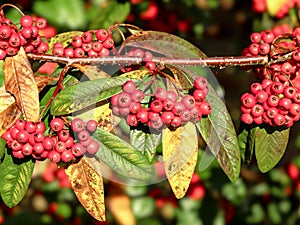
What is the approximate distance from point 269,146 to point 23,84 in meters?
0.55

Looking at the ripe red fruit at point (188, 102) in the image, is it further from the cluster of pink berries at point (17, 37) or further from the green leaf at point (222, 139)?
the cluster of pink berries at point (17, 37)

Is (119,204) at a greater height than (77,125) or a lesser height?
lesser

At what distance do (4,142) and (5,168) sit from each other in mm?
57

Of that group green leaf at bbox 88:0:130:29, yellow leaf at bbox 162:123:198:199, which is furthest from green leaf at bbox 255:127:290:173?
green leaf at bbox 88:0:130:29

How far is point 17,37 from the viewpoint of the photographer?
131cm

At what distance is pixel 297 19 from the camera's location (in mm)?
2398

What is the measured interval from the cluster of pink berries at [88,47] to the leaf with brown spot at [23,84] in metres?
0.10

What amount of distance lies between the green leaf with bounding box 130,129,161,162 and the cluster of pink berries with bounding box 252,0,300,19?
3.80ft

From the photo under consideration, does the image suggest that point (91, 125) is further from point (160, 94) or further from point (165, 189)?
point (165, 189)

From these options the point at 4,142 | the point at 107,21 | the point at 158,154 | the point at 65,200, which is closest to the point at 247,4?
the point at 107,21

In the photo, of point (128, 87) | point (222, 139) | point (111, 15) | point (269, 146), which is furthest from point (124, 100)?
point (111, 15)

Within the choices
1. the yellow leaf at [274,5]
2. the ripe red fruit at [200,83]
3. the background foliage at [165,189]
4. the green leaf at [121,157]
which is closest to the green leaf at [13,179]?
the green leaf at [121,157]

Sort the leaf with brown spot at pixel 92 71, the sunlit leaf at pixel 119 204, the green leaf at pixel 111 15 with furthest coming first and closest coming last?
the sunlit leaf at pixel 119 204 < the green leaf at pixel 111 15 < the leaf with brown spot at pixel 92 71

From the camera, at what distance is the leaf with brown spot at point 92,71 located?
136 centimetres
